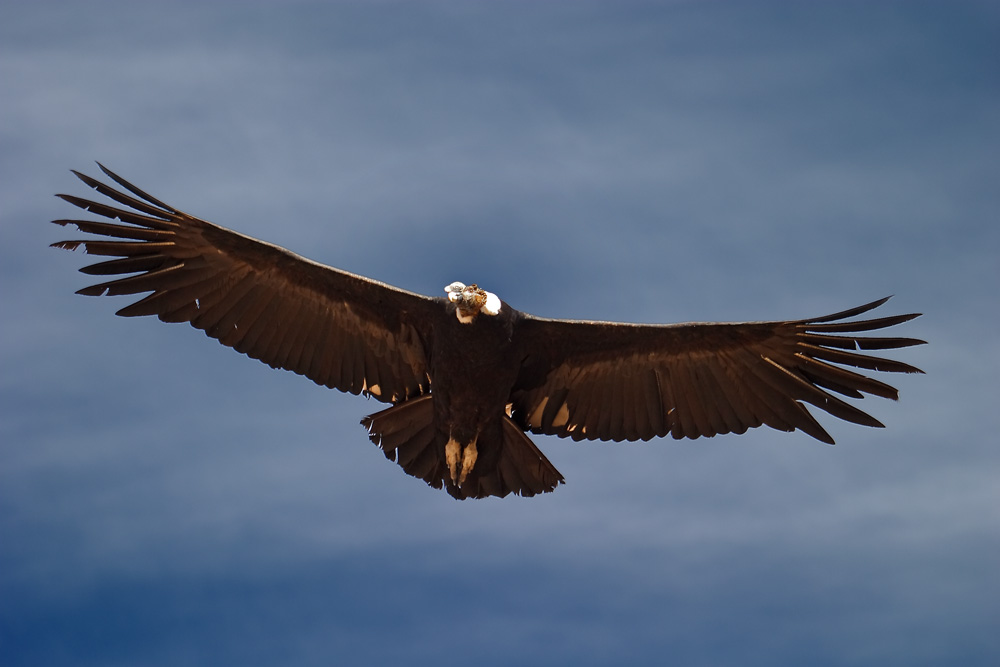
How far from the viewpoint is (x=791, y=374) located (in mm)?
11594

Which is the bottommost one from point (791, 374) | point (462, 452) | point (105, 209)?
point (462, 452)

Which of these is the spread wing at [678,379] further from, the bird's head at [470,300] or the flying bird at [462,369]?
the bird's head at [470,300]

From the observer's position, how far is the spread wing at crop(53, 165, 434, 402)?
11.6 m

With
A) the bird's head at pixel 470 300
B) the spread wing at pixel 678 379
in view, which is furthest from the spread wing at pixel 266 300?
the spread wing at pixel 678 379

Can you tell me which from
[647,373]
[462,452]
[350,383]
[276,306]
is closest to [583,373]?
[647,373]

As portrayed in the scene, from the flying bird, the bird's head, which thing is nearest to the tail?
the flying bird

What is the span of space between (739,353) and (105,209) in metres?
6.22

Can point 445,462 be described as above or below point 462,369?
below

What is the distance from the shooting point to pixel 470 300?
10.9 m

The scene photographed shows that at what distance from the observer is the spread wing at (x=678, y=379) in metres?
11.5

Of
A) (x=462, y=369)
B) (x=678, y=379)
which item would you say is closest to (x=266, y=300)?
(x=462, y=369)

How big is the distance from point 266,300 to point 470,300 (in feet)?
7.50

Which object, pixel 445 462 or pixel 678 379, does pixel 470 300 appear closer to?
pixel 445 462

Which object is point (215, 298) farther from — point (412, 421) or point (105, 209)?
point (412, 421)
